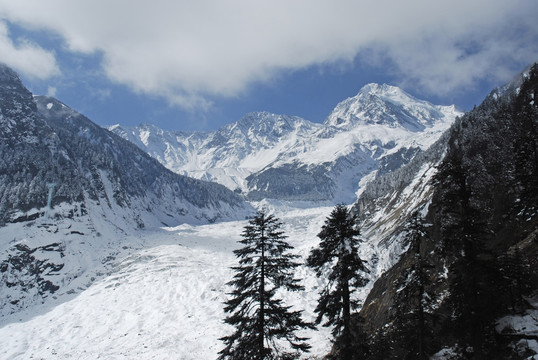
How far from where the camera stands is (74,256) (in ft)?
395

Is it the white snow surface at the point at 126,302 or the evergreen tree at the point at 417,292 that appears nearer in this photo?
the evergreen tree at the point at 417,292

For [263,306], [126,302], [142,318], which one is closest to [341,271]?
[263,306]

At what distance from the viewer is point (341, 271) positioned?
60.2ft

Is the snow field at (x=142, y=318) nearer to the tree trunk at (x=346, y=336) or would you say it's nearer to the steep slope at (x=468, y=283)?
the tree trunk at (x=346, y=336)

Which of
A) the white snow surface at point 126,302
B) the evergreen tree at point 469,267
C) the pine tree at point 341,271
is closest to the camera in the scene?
the evergreen tree at point 469,267

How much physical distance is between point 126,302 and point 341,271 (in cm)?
7571

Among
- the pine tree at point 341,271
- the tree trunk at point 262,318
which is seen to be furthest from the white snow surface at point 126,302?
the pine tree at point 341,271

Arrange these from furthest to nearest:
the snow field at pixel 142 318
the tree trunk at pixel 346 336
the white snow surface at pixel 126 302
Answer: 1. the white snow surface at pixel 126 302
2. the snow field at pixel 142 318
3. the tree trunk at pixel 346 336

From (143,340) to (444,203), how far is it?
55.2 meters

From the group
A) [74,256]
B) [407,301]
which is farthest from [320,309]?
[74,256]

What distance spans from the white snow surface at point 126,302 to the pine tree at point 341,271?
20.3 ft

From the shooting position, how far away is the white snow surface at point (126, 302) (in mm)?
55344

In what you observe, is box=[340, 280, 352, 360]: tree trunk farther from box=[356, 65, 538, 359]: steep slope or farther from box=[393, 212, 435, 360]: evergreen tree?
box=[393, 212, 435, 360]: evergreen tree

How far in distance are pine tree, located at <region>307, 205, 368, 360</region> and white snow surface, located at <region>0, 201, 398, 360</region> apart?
6.19 metres
